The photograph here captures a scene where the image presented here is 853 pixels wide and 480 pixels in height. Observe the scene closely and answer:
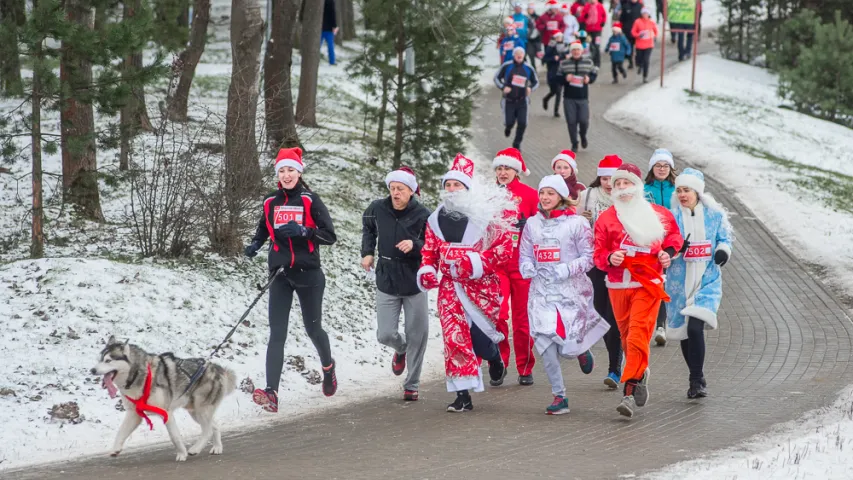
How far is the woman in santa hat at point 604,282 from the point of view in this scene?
395 inches

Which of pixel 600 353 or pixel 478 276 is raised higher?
pixel 478 276

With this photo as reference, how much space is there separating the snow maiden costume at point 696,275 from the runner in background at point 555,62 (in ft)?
53.3

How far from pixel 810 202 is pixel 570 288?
11972 millimetres

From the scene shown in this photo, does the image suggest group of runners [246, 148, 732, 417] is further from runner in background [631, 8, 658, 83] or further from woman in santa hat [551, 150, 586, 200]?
runner in background [631, 8, 658, 83]

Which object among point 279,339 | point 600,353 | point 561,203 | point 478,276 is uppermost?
point 561,203

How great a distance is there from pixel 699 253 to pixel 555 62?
19.8 meters

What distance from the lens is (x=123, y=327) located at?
10.0 metres

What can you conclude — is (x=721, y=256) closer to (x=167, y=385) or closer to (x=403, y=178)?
(x=403, y=178)

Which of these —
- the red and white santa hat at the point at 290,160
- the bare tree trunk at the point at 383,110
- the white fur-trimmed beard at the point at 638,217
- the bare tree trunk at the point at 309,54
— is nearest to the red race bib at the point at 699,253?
the white fur-trimmed beard at the point at 638,217

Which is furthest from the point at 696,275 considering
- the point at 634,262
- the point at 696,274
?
the point at 634,262

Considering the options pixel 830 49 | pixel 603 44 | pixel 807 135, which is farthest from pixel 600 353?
pixel 603 44

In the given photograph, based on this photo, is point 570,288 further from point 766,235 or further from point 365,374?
point 766,235

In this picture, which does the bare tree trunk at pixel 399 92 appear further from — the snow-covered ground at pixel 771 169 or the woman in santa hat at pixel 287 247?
the woman in santa hat at pixel 287 247

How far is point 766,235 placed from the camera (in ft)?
57.6
